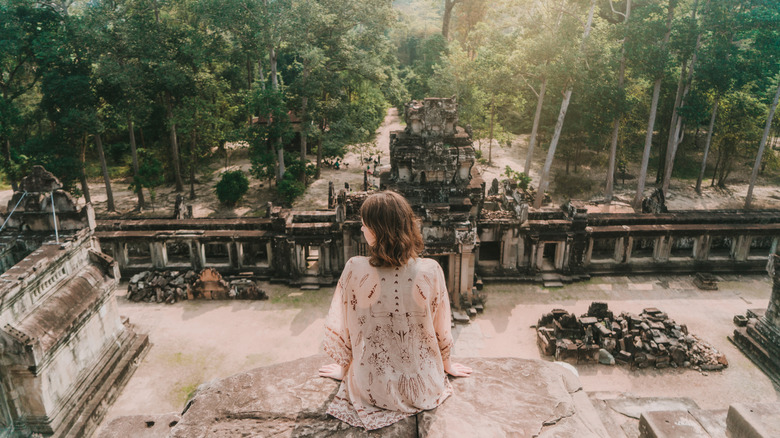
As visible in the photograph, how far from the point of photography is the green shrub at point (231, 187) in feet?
108

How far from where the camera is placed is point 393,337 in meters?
5.30

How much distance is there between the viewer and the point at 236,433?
4.59 metres

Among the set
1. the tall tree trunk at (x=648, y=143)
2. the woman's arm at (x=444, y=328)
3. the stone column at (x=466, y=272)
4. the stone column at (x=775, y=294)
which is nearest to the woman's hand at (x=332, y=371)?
the woman's arm at (x=444, y=328)

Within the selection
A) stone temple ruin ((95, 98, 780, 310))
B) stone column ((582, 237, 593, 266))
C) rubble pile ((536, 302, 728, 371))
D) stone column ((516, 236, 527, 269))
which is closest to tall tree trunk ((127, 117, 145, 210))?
stone temple ruin ((95, 98, 780, 310))

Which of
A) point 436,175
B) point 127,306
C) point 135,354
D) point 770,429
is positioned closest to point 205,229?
point 127,306

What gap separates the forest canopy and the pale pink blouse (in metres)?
23.5

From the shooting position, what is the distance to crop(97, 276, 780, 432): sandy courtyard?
16.1m

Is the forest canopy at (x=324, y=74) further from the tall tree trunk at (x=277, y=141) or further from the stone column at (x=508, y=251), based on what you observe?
the stone column at (x=508, y=251)

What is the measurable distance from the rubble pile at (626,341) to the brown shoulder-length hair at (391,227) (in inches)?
557

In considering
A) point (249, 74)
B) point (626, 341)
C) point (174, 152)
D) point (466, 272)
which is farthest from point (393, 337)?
point (249, 74)

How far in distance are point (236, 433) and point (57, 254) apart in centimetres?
1289

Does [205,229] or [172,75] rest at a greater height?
[172,75]

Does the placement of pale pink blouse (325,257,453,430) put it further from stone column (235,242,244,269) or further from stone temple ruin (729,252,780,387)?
stone column (235,242,244,269)

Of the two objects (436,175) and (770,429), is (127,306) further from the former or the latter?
(770,429)
